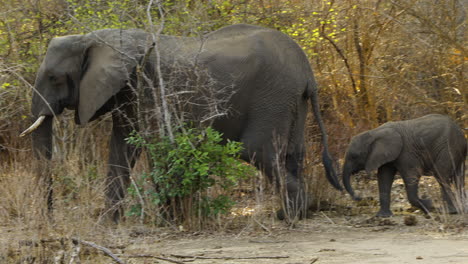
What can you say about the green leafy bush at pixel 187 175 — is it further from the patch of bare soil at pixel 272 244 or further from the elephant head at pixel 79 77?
the elephant head at pixel 79 77

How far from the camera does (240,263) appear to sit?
6980mm

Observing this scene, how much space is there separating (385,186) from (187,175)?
2.77 m

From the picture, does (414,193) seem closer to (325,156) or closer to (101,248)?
(325,156)

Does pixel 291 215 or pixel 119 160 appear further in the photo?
pixel 119 160

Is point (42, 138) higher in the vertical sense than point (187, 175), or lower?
higher

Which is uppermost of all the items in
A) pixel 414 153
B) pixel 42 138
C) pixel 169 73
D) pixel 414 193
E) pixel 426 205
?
pixel 169 73

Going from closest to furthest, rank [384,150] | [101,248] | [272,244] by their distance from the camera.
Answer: [101,248] < [272,244] < [384,150]

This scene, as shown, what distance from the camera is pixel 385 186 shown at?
32.7 ft

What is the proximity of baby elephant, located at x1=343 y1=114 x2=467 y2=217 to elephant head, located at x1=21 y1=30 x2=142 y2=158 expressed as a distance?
301 cm

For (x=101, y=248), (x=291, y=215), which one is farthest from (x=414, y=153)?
(x=101, y=248)

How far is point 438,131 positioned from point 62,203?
4533 millimetres

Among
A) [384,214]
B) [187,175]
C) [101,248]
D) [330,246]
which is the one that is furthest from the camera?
[384,214]

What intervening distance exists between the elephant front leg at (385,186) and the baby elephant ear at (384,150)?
18 cm

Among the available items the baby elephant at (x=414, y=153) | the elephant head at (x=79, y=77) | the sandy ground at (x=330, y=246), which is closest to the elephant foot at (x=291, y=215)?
the sandy ground at (x=330, y=246)
